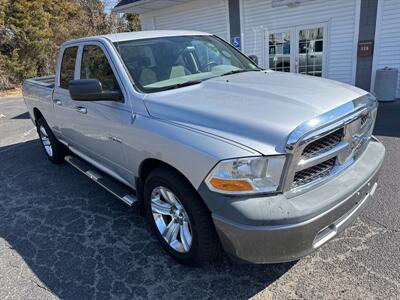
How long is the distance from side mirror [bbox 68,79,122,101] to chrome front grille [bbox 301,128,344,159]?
1.72 m

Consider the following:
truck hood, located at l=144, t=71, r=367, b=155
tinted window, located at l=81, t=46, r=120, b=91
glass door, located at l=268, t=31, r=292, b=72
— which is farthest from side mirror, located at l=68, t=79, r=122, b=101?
glass door, located at l=268, t=31, r=292, b=72

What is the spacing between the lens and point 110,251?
10.3 ft

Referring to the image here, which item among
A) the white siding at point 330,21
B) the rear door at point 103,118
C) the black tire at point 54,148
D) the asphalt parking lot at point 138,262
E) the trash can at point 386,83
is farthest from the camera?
the white siding at point 330,21

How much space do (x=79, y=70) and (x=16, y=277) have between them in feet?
7.60

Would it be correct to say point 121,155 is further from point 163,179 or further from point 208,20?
point 208,20

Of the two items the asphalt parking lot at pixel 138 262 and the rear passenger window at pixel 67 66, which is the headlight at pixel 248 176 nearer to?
the asphalt parking lot at pixel 138 262

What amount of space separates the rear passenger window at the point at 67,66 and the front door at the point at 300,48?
25.6 ft

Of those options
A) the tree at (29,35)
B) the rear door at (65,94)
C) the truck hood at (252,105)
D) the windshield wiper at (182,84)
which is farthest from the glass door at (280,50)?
the tree at (29,35)

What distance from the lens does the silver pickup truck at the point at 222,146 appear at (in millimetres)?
2141

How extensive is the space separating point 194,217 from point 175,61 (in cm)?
177

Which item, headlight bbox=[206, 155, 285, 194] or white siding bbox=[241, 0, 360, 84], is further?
white siding bbox=[241, 0, 360, 84]

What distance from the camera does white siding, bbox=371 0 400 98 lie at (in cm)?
852

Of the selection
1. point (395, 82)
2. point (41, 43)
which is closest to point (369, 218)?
point (395, 82)

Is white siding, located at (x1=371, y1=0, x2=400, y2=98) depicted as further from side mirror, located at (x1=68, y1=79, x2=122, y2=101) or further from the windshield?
side mirror, located at (x1=68, y1=79, x2=122, y2=101)
